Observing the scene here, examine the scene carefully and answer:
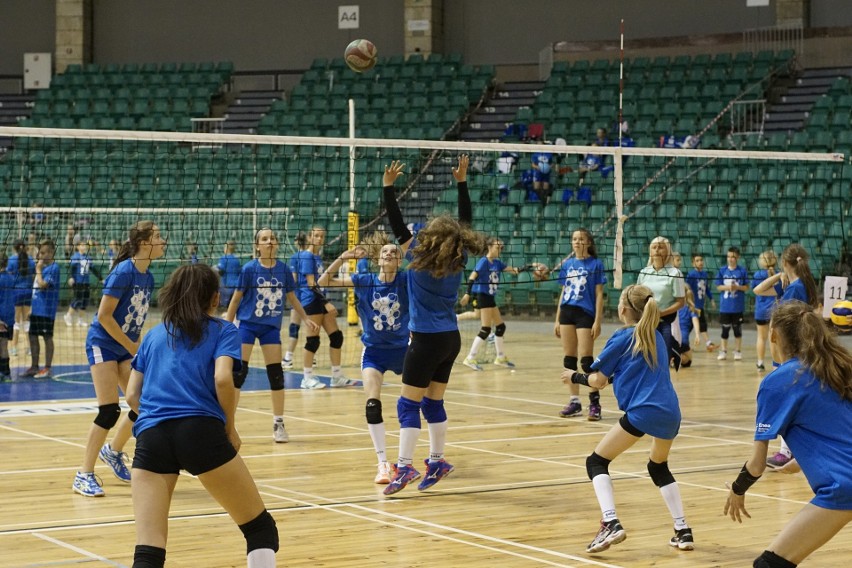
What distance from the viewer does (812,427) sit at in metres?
4.59

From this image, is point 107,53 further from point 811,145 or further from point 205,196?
point 811,145

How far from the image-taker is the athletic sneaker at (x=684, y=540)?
20.9 ft

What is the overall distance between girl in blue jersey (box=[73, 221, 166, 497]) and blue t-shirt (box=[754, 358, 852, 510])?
168 inches

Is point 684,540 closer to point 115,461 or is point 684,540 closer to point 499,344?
point 115,461

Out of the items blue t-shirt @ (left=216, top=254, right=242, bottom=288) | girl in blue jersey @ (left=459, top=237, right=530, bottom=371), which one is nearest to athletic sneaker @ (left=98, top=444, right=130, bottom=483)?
blue t-shirt @ (left=216, top=254, right=242, bottom=288)

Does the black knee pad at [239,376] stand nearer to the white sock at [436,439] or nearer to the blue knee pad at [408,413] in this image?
the blue knee pad at [408,413]

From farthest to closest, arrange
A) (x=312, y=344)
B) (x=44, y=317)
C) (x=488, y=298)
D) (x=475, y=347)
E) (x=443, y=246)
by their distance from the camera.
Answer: (x=475, y=347), (x=488, y=298), (x=44, y=317), (x=312, y=344), (x=443, y=246)

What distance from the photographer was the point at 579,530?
6871 mm

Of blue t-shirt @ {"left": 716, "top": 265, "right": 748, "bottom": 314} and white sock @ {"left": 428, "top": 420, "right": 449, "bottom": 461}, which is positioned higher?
blue t-shirt @ {"left": 716, "top": 265, "right": 748, "bottom": 314}

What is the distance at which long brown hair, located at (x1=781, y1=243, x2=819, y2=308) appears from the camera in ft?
28.3

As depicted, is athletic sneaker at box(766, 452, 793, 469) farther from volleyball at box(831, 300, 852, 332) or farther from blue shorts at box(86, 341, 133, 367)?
volleyball at box(831, 300, 852, 332)

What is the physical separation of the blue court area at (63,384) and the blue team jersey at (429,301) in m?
6.45

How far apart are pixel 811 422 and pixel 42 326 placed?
11961mm

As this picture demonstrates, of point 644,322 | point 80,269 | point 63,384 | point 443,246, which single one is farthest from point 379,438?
point 80,269
